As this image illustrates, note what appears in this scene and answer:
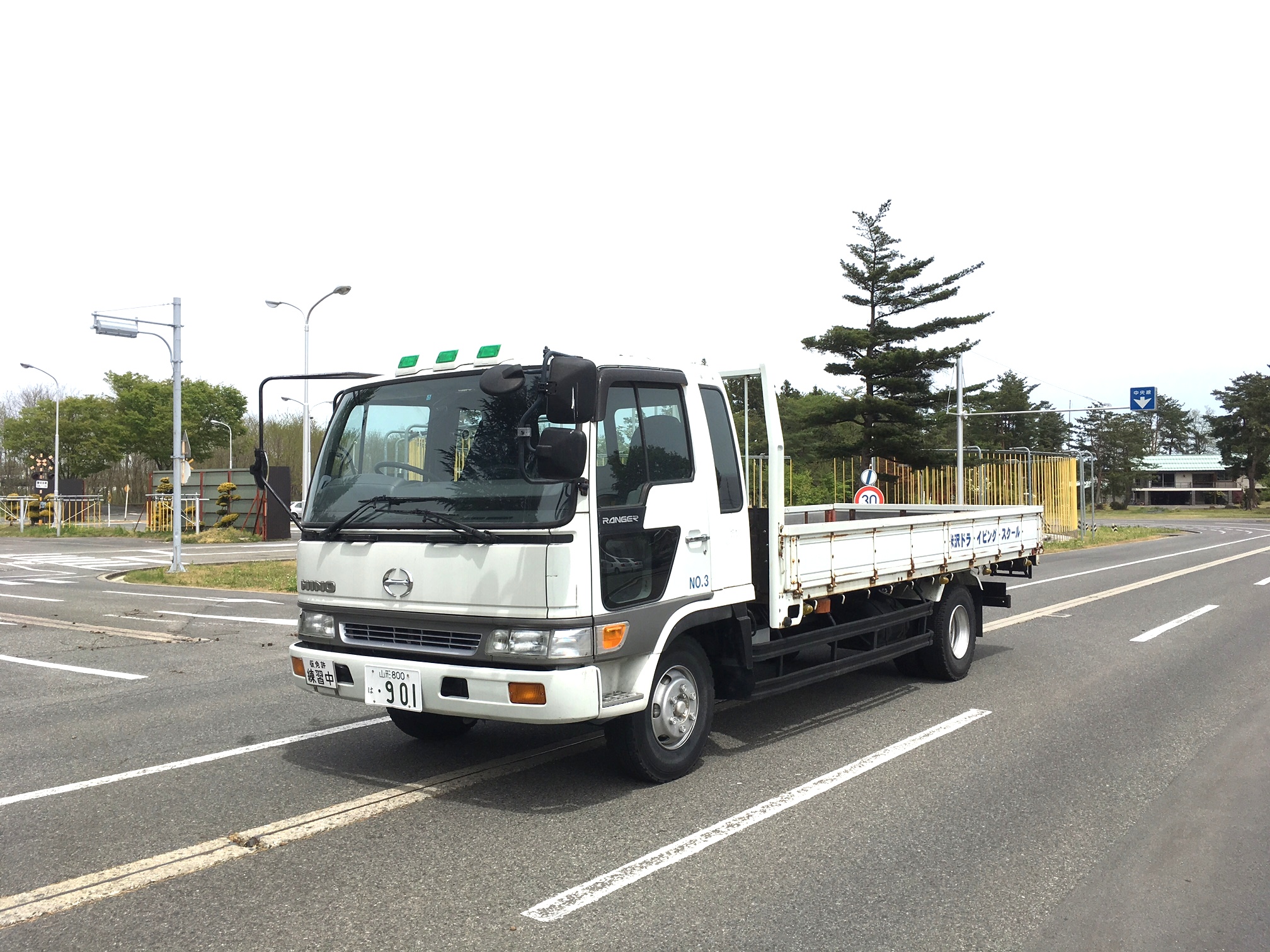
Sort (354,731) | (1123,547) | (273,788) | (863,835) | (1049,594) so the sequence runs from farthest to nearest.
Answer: (1123,547)
(1049,594)
(354,731)
(273,788)
(863,835)

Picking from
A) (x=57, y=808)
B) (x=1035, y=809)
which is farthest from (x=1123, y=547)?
(x=57, y=808)

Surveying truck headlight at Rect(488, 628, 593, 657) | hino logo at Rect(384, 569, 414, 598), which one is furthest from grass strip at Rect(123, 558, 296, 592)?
truck headlight at Rect(488, 628, 593, 657)

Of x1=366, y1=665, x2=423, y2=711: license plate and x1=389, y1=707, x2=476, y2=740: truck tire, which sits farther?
x1=389, y1=707, x2=476, y2=740: truck tire

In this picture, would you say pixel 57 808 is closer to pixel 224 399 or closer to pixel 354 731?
pixel 354 731

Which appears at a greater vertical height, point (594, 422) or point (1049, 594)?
point (594, 422)

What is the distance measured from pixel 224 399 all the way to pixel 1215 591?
6861 centimetres

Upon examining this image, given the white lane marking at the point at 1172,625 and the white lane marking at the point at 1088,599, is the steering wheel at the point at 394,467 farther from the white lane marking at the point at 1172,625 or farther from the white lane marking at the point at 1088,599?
the white lane marking at the point at 1172,625

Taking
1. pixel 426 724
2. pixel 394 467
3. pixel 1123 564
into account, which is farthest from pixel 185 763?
pixel 1123 564

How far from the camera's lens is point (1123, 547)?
33.4 meters

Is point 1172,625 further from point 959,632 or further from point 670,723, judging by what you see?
point 670,723

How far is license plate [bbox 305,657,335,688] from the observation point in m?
5.29

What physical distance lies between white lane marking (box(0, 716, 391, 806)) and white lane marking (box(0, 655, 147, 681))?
3275 mm

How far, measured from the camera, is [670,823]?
4715 mm

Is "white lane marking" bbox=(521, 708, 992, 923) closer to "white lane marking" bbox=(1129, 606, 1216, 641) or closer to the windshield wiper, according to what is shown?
the windshield wiper
